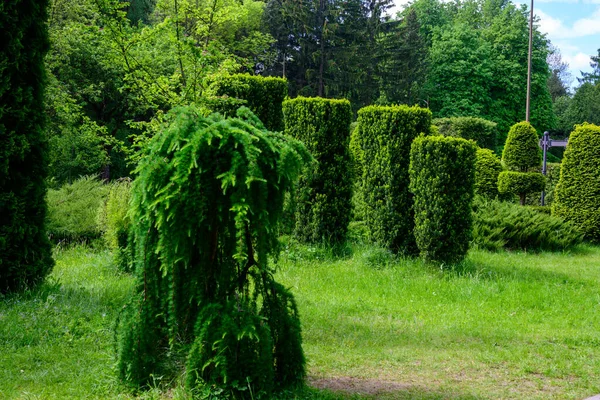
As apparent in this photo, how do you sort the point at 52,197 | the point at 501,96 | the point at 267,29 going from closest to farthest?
the point at 52,197 < the point at 267,29 < the point at 501,96

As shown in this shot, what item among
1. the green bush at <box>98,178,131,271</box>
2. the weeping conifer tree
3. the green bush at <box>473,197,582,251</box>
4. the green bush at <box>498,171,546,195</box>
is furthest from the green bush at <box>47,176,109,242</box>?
the green bush at <box>498,171,546,195</box>

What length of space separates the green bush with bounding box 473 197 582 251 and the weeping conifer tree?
29.3 feet

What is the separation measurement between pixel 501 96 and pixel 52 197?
34.7m

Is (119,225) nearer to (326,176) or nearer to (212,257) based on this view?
(326,176)

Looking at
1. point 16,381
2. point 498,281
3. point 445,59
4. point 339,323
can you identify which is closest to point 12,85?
point 16,381

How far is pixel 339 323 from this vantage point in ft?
19.0

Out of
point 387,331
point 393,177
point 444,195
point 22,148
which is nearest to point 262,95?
point 393,177

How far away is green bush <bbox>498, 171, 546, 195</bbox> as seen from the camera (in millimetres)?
14961

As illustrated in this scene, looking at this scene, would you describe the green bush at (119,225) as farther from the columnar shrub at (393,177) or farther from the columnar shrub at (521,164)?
the columnar shrub at (521,164)

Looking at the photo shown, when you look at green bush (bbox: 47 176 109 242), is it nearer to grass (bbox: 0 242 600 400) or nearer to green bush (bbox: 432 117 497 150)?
grass (bbox: 0 242 600 400)

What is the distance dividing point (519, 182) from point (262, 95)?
8.20m

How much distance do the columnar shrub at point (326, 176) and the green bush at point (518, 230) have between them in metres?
3.52

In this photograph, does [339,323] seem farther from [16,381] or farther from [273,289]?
[16,381]

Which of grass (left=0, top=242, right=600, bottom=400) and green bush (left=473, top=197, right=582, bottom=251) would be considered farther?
green bush (left=473, top=197, right=582, bottom=251)
